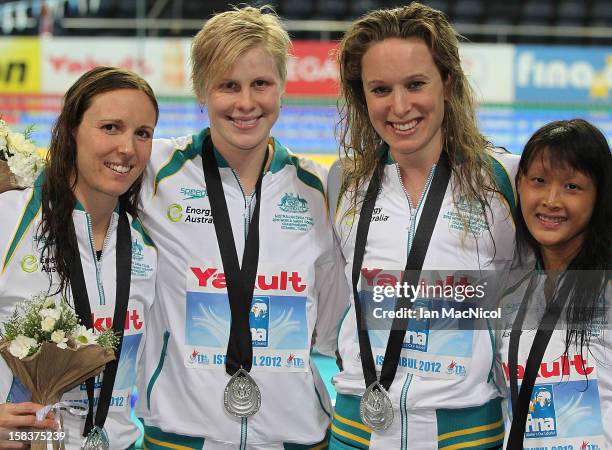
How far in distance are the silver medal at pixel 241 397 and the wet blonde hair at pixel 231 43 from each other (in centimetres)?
101

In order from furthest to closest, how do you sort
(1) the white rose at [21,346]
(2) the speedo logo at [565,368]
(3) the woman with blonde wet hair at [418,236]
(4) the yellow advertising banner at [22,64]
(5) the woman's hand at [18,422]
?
(4) the yellow advertising banner at [22,64] < (3) the woman with blonde wet hair at [418,236] < (2) the speedo logo at [565,368] < (5) the woman's hand at [18,422] < (1) the white rose at [21,346]

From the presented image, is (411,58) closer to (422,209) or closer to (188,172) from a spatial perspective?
(422,209)

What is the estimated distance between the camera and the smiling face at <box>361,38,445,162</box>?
9.05ft

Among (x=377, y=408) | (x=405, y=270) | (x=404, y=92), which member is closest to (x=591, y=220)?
(x=405, y=270)

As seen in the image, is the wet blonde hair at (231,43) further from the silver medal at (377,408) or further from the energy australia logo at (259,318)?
the silver medal at (377,408)

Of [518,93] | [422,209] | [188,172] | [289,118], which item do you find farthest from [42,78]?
[422,209]

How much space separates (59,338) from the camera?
2295 mm

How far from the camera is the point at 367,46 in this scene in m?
2.85

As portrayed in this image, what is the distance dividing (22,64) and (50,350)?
23.8ft

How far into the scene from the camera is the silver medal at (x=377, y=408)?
8.63ft

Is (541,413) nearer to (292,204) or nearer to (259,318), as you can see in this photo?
(259,318)

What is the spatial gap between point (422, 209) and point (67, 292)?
46.5 inches

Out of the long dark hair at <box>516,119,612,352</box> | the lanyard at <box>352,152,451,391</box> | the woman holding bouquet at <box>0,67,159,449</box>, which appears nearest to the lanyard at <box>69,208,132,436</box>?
the woman holding bouquet at <box>0,67,159,449</box>

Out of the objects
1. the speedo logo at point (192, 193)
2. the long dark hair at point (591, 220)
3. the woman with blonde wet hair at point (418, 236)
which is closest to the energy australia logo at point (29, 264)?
the speedo logo at point (192, 193)
